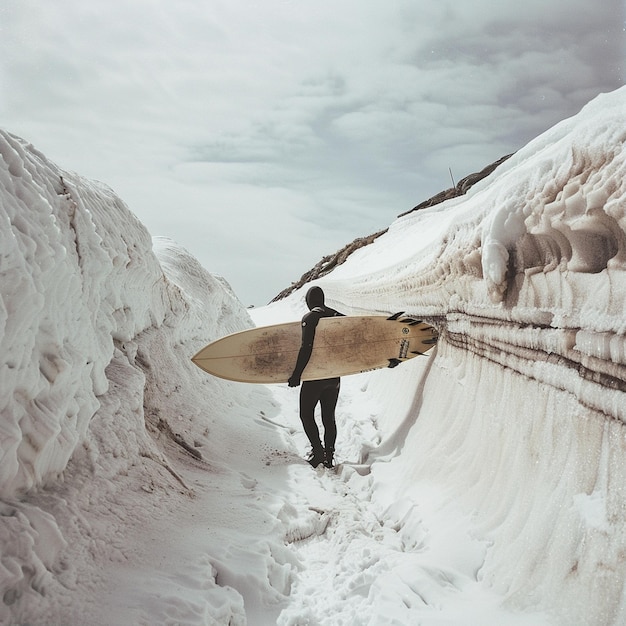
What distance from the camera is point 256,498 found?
356 centimetres

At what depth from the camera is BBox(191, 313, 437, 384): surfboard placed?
505 centimetres

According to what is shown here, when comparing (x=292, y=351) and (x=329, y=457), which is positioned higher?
(x=292, y=351)

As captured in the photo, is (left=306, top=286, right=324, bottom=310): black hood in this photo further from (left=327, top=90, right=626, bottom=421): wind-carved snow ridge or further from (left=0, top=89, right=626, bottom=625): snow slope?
(left=327, top=90, right=626, bottom=421): wind-carved snow ridge

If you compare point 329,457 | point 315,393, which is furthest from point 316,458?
point 315,393

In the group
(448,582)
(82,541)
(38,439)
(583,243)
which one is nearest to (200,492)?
(82,541)

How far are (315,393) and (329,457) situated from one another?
68cm

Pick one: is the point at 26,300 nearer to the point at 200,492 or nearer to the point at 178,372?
the point at 200,492

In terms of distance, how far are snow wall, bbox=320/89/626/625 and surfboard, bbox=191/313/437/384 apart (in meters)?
1.19

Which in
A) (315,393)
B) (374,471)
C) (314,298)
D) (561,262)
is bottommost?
(374,471)

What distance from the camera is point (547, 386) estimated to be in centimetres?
256

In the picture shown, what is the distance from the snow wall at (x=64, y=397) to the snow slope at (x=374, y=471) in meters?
0.01

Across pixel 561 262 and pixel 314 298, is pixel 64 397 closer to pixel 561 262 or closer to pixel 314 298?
pixel 561 262

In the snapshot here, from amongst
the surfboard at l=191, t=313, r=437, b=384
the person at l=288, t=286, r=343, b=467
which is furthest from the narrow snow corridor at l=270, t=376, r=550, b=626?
the surfboard at l=191, t=313, r=437, b=384

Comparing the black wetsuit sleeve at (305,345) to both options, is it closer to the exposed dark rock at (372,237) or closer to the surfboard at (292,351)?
the surfboard at (292,351)
